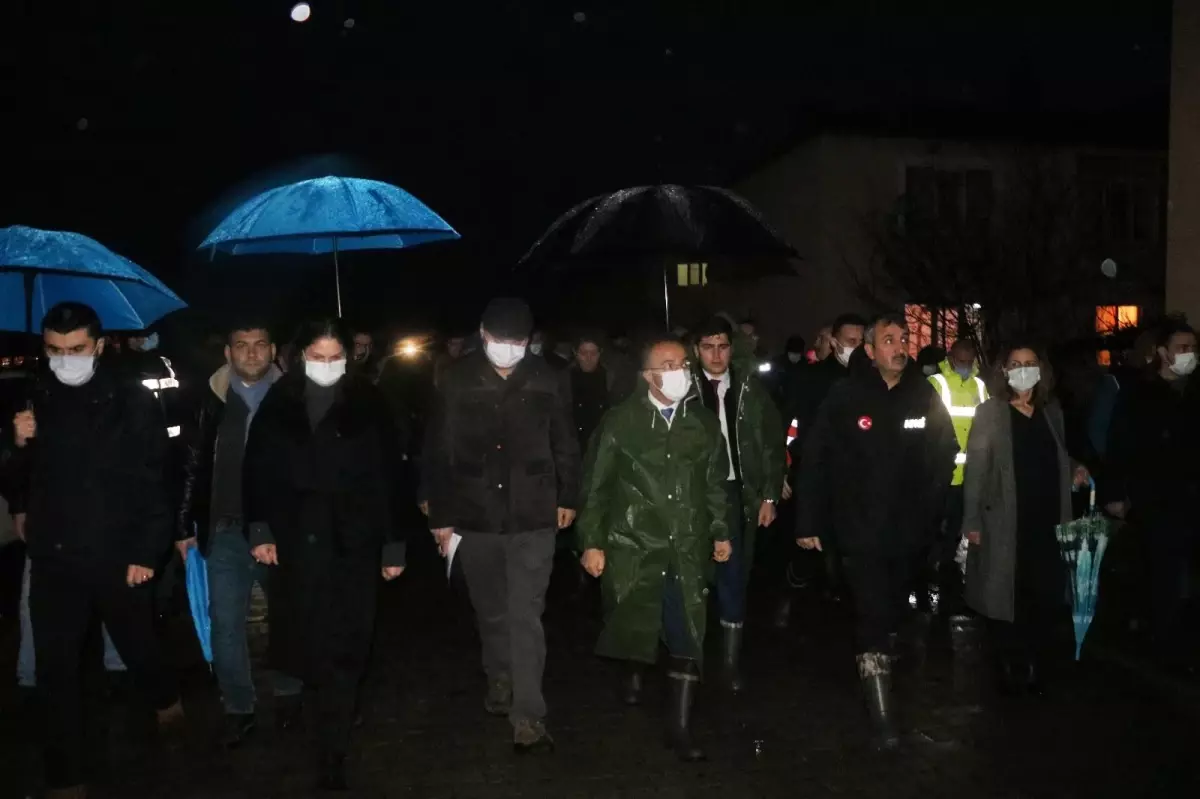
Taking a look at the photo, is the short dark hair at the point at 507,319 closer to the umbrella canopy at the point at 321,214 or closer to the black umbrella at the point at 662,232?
the black umbrella at the point at 662,232

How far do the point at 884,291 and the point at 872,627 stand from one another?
23.6 metres

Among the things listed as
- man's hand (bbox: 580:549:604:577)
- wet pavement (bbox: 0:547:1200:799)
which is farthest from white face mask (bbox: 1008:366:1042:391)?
man's hand (bbox: 580:549:604:577)

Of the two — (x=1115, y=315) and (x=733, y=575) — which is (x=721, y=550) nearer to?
(x=733, y=575)

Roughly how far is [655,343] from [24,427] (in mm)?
3110

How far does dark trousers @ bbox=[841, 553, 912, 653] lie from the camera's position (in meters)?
6.23

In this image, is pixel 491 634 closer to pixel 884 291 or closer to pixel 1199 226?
pixel 1199 226

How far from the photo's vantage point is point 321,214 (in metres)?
7.45

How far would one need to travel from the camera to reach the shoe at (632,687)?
22.8 feet

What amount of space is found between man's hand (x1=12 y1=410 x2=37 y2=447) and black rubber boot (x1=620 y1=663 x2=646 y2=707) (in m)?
3.48

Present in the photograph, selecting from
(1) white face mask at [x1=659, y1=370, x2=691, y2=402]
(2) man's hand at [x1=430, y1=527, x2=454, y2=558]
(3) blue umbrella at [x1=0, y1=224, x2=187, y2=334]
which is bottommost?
(2) man's hand at [x1=430, y1=527, x2=454, y2=558]

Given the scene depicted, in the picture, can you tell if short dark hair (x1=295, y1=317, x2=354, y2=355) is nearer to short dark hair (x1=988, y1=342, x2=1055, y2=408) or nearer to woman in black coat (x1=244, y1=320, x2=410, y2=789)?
woman in black coat (x1=244, y1=320, x2=410, y2=789)

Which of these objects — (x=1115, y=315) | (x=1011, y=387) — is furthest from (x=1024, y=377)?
(x=1115, y=315)

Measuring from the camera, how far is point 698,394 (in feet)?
21.0

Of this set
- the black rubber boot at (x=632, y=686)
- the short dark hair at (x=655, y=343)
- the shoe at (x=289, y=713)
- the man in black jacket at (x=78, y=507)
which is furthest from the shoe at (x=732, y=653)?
the man in black jacket at (x=78, y=507)
